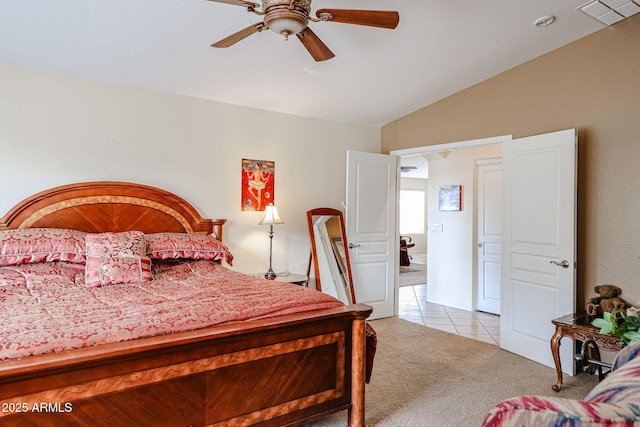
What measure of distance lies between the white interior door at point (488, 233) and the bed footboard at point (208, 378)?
3.46 metres

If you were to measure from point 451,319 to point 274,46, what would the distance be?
12.3ft

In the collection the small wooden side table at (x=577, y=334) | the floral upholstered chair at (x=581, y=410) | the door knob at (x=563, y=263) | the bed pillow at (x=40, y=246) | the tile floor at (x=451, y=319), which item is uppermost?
the bed pillow at (x=40, y=246)

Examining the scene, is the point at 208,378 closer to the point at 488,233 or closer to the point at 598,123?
the point at 598,123

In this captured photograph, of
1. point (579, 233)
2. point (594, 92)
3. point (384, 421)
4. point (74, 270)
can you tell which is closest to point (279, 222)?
point (74, 270)

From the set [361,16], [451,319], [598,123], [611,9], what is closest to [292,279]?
[451,319]

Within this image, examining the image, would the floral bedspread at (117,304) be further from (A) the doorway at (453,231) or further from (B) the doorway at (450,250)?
(A) the doorway at (453,231)

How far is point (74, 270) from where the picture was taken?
2.83 meters

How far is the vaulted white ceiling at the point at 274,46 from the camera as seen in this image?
270 cm

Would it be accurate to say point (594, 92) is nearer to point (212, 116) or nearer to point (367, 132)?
point (367, 132)

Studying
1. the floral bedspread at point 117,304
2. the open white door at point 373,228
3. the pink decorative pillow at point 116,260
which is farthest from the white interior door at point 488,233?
the pink decorative pillow at point 116,260

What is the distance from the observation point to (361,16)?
211 cm

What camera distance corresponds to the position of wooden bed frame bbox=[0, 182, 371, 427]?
1.44 m

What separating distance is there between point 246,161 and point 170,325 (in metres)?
2.75

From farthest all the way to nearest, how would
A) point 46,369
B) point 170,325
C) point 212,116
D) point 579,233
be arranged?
point 212,116 → point 579,233 → point 170,325 → point 46,369
